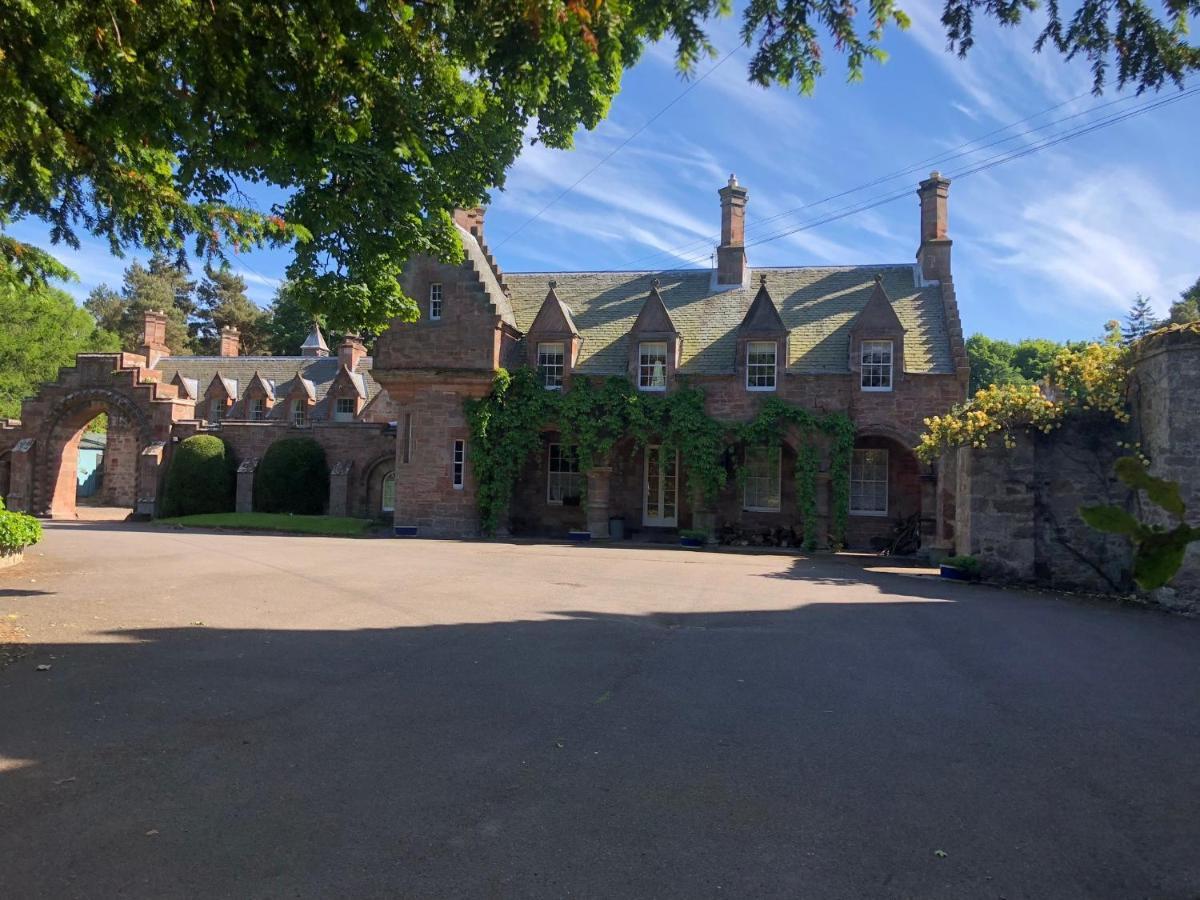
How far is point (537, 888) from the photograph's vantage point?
3689 mm

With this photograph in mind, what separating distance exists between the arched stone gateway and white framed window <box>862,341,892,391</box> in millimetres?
25658

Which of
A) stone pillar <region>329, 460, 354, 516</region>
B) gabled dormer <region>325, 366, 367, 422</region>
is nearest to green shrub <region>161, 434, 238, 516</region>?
stone pillar <region>329, 460, 354, 516</region>

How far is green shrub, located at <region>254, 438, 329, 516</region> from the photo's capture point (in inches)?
1249

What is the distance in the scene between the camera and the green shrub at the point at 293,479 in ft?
104

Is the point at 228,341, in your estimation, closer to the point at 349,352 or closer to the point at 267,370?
the point at 267,370

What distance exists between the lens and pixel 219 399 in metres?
44.8

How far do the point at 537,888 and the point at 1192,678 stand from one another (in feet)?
23.8

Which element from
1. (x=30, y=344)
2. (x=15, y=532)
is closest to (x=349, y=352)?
(x=30, y=344)

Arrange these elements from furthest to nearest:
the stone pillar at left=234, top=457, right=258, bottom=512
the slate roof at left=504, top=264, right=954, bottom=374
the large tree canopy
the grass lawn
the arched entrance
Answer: the arched entrance < the stone pillar at left=234, top=457, right=258, bottom=512 < the grass lawn < the slate roof at left=504, top=264, right=954, bottom=374 < the large tree canopy

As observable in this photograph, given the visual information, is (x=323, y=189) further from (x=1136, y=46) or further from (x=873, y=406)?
(x=873, y=406)

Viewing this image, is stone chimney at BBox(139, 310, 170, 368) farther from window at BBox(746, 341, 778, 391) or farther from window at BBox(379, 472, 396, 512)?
window at BBox(746, 341, 778, 391)

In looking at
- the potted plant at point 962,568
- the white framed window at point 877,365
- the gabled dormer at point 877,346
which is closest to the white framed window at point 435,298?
the gabled dormer at point 877,346

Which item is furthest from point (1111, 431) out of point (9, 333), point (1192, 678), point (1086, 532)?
point (9, 333)

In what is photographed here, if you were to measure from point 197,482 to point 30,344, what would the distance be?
55.9 feet
